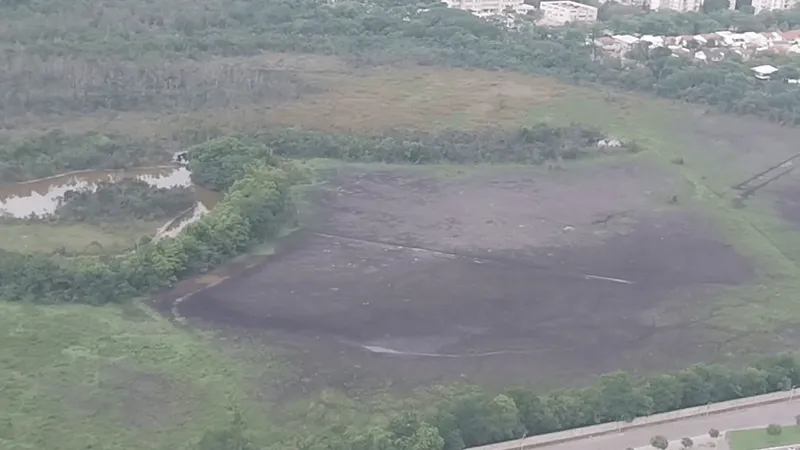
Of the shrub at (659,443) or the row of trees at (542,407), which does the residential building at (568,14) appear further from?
the shrub at (659,443)

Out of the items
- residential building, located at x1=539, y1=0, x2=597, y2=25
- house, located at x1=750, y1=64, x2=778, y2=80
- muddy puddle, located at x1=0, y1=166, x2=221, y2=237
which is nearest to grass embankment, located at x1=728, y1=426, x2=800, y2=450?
muddy puddle, located at x1=0, y1=166, x2=221, y2=237

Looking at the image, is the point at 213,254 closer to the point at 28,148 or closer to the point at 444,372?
the point at 444,372

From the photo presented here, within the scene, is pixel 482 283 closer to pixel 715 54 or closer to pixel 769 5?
pixel 715 54

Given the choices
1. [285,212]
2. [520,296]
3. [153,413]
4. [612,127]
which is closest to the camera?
[153,413]

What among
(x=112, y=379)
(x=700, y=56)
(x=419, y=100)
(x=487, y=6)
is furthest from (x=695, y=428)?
(x=487, y=6)

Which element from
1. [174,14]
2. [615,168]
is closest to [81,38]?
[174,14]

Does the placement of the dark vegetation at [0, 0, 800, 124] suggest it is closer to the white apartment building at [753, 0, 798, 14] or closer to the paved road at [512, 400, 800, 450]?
the white apartment building at [753, 0, 798, 14]

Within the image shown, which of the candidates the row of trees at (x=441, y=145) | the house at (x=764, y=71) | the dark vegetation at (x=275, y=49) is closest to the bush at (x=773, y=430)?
the row of trees at (x=441, y=145)
